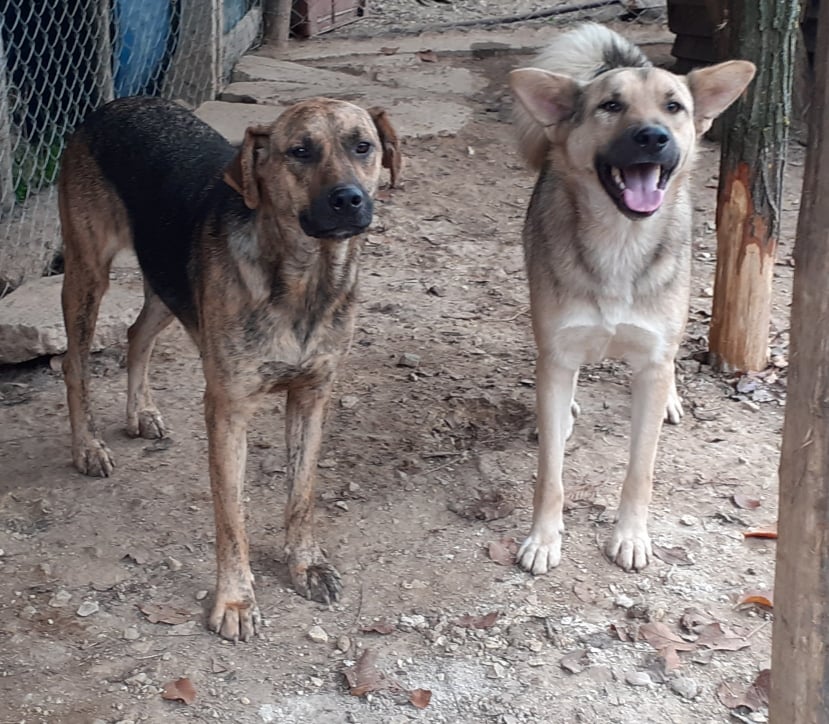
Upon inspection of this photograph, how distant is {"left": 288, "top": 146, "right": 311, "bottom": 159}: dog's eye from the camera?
3332 millimetres

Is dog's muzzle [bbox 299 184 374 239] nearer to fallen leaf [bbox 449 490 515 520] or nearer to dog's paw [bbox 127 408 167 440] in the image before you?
fallen leaf [bbox 449 490 515 520]

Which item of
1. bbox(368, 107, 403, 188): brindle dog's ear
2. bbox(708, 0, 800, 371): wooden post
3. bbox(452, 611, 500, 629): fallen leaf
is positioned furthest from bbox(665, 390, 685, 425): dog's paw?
bbox(368, 107, 403, 188): brindle dog's ear

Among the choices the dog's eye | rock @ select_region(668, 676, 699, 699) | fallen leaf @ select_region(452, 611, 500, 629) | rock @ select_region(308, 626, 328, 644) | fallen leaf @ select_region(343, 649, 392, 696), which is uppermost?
the dog's eye

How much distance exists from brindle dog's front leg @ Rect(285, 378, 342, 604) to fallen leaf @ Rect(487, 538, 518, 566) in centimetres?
60

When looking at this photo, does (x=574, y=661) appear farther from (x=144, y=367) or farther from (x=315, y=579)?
(x=144, y=367)

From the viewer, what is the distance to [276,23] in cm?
1077

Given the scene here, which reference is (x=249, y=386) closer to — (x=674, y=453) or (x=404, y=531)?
(x=404, y=531)

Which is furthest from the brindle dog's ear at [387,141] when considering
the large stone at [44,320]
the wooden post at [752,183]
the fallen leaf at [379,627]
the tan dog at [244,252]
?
the large stone at [44,320]

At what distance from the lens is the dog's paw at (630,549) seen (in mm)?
4008

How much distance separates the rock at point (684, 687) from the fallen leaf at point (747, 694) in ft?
0.24

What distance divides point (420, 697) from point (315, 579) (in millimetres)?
664

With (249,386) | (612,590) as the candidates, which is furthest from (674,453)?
(249,386)

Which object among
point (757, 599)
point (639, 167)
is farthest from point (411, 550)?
point (639, 167)

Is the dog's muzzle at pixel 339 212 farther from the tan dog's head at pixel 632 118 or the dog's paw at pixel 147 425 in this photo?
the dog's paw at pixel 147 425
